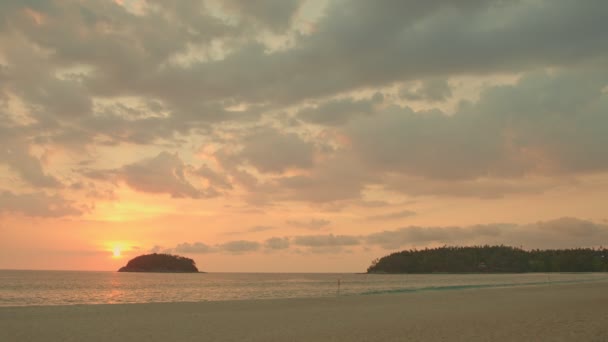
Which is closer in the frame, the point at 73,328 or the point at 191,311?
the point at 73,328

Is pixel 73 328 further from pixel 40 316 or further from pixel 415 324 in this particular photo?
pixel 415 324

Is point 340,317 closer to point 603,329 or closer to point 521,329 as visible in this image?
point 521,329

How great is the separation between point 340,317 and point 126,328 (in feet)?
37.4

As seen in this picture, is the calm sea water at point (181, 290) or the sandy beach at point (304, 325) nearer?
the sandy beach at point (304, 325)

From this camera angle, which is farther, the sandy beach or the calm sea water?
the calm sea water

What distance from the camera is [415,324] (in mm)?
25109

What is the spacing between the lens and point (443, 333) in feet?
70.0

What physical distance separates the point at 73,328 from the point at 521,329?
65.2 feet

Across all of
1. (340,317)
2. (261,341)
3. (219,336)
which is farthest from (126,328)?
(340,317)

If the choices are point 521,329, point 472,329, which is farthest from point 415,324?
point 521,329

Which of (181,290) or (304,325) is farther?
(181,290)

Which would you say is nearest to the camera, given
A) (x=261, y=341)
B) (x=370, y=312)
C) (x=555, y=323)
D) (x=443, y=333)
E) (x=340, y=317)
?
(x=261, y=341)

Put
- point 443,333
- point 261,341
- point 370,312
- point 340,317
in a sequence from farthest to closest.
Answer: point 370,312 < point 340,317 < point 443,333 < point 261,341

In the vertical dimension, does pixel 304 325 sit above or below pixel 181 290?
below
